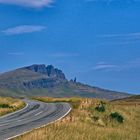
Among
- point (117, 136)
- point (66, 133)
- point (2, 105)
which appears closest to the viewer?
point (66, 133)

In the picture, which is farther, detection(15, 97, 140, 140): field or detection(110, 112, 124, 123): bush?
detection(110, 112, 124, 123): bush

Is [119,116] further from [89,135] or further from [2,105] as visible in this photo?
[2,105]

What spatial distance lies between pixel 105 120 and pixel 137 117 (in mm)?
11934

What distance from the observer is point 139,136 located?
5231 centimetres

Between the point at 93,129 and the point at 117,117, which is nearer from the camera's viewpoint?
the point at 93,129

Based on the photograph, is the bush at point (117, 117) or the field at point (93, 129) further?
the bush at point (117, 117)

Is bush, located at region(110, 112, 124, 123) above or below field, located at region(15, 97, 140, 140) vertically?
above

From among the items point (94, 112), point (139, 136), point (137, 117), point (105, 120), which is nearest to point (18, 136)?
point (139, 136)

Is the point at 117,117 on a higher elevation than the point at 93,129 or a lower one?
higher

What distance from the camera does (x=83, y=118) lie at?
62.4 m

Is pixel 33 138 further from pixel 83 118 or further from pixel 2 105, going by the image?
pixel 2 105

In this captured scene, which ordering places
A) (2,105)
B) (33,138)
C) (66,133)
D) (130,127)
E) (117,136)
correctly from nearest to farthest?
(33,138)
(66,133)
(117,136)
(130,127)
(2,105)

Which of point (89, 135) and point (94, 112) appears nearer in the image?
point (89, 135)

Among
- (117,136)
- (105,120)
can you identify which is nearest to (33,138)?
(117,136)
